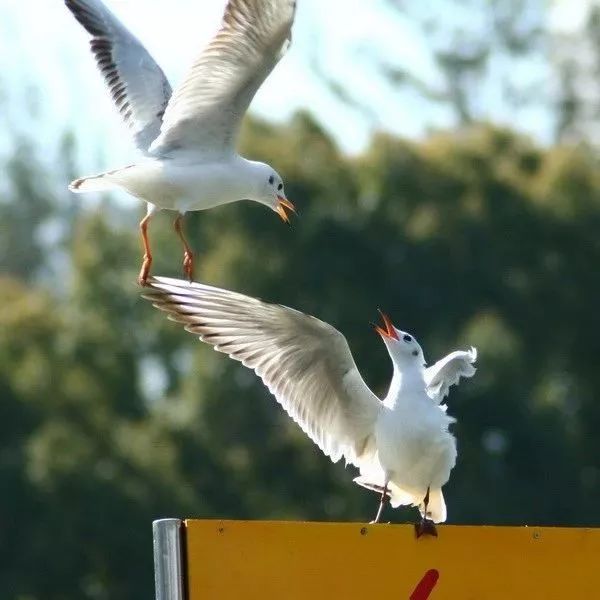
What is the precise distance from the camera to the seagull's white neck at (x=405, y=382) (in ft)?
20.3

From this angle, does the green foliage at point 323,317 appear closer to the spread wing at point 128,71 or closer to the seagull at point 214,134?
the spread wing at point 128,71

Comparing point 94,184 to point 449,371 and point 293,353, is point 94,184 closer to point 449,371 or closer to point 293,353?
point 293,353

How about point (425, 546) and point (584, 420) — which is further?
point (584, 420)

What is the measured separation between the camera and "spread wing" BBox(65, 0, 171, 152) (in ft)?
27.4

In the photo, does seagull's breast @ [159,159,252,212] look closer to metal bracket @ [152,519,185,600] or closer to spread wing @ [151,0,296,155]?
spread wing @ [151,0,296,155]

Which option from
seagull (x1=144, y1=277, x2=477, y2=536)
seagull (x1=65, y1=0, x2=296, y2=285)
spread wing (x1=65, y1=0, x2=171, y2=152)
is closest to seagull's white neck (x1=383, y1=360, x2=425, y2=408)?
seagull (x1=144, y1=277, x2=477, y2=536)

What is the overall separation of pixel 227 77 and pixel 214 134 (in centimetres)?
30

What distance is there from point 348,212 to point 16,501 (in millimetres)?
5822

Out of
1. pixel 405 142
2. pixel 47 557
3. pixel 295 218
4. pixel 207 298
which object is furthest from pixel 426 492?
pixel 405 142

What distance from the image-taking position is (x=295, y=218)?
2331 centimetres

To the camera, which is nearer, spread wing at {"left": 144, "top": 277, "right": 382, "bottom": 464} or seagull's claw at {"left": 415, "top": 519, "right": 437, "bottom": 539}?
seagull's claw at {"left": 415, "top": 519, "right": 437, "bottom": 539}

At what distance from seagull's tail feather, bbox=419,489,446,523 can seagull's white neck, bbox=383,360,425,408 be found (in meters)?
0.34

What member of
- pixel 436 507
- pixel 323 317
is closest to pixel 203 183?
pixel 436 507

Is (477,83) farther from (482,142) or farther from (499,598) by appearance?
(499,598)
